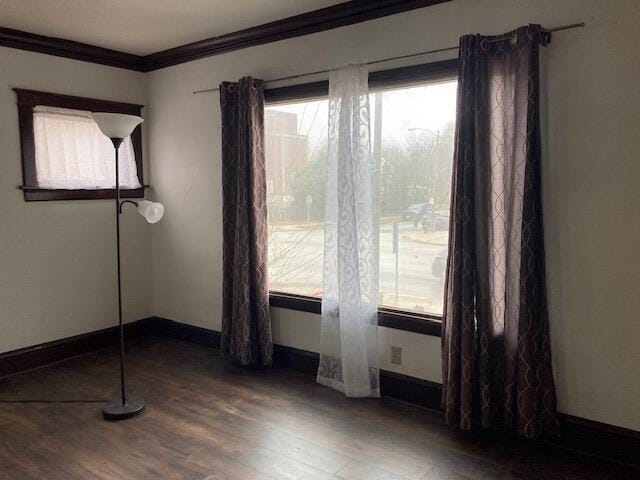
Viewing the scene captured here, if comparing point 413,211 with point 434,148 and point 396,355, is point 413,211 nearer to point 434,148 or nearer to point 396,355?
point 434,148

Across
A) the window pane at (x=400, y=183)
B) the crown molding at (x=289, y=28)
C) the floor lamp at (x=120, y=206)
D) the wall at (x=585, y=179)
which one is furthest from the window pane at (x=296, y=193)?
the floor lamp at (x=120, y=206)

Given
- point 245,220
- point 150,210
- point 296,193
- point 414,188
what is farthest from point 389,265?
point 150,210

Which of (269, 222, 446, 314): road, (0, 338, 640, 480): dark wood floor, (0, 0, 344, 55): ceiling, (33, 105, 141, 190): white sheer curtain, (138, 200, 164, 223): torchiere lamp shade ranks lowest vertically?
(0, 338, 640, 480): dark wood floor

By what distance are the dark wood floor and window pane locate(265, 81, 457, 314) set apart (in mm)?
713

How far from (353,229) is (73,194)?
2.31 metres

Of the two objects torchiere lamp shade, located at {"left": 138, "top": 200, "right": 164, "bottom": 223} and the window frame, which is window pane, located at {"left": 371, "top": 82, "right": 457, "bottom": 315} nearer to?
the window frame

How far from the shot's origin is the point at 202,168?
13.6 ft

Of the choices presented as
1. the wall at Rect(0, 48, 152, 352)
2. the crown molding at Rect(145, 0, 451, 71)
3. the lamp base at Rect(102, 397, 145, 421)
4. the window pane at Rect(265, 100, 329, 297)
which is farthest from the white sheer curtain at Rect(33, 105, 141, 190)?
the lamp base at Rect(102, 397, 145, 421)

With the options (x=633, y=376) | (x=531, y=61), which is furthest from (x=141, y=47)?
(x=633, y=376)

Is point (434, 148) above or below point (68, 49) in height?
below

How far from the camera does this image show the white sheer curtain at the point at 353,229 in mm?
3076

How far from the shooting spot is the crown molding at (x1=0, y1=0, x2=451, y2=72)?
118 inches

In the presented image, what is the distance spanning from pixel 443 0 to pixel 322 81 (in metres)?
0.90

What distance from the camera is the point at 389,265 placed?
3201 mm
